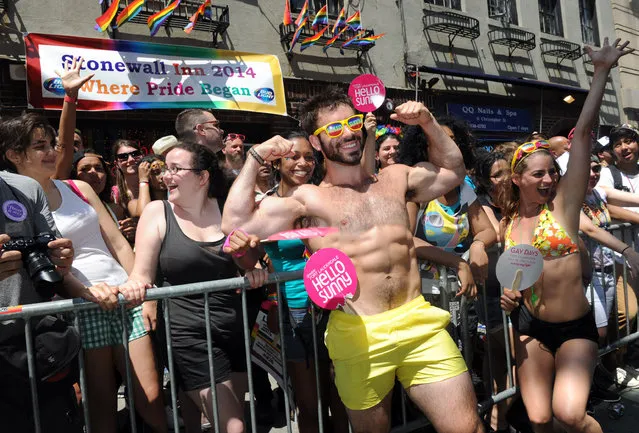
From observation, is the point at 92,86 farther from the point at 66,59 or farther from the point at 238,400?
the point at 238,400

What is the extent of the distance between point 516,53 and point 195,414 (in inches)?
527

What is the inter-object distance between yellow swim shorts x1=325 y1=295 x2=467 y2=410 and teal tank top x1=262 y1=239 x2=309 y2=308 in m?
0.54

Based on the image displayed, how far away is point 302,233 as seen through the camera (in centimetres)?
243

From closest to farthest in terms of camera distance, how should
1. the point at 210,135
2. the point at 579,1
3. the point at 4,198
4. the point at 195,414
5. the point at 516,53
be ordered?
the point at 4,198
the point at 195,414
the point at 210,135
the point at 516,53
the point at 579,1

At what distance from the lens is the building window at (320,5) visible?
34.7 ft

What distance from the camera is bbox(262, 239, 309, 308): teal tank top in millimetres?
3074

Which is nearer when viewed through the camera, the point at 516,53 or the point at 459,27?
the point at 459,27

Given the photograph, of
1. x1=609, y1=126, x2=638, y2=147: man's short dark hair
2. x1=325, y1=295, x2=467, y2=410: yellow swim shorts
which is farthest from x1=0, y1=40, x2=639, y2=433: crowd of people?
x1=609, y1=126, x2=638, y2=147: man's short dark hair

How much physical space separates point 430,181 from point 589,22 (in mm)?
16370

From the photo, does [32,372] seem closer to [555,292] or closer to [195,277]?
[195,277]

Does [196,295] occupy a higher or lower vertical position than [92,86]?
lower

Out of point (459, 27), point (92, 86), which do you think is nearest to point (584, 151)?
Result: point (92, 86)

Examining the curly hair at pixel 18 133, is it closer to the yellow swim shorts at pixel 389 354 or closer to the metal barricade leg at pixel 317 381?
the metal barricade leg at pixel 317 381

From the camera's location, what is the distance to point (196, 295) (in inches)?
115
